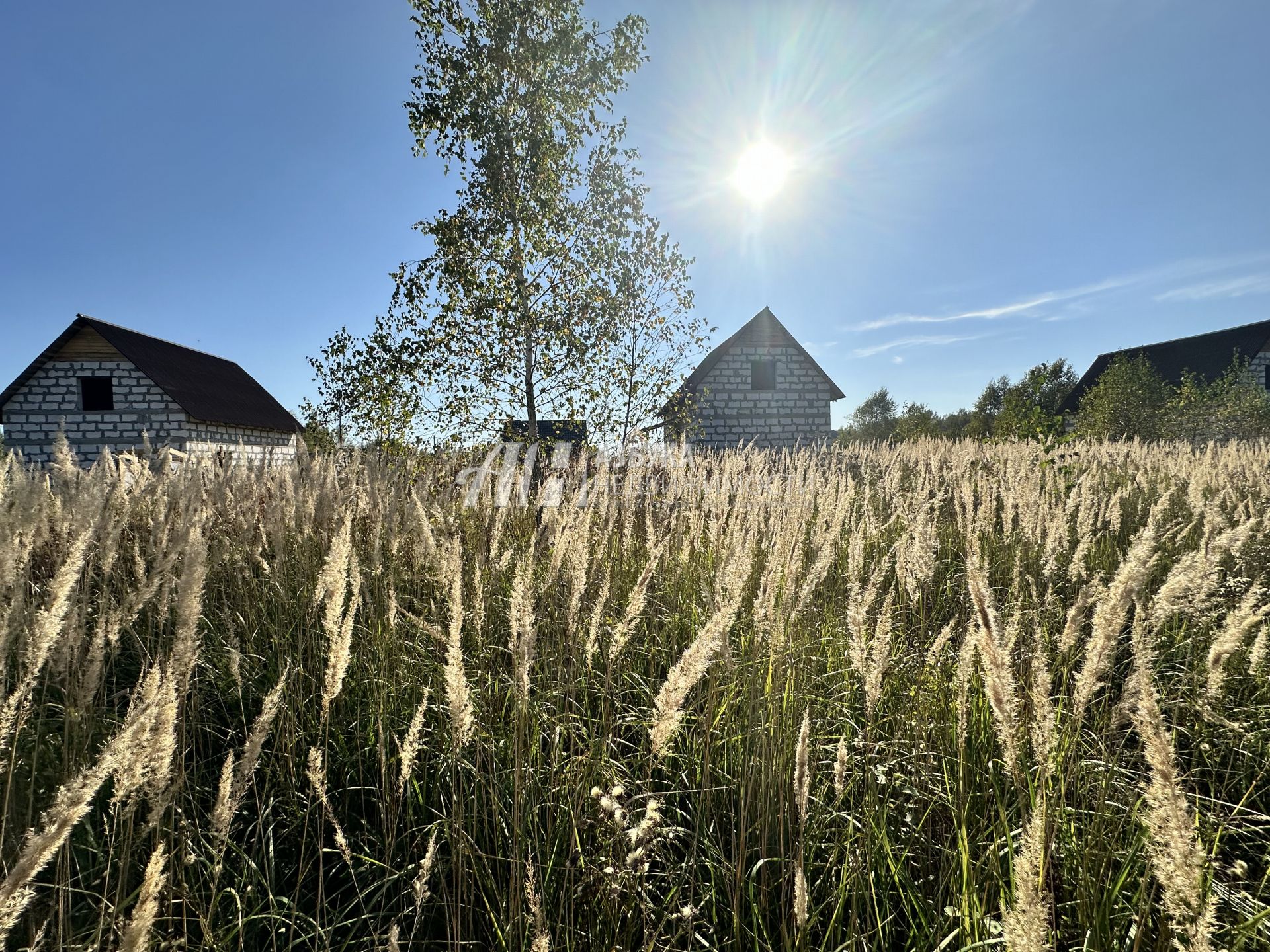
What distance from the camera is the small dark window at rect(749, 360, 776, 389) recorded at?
20.7 meters

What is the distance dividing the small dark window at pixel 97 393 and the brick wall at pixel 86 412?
0.16m

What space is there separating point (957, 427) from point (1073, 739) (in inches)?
2420

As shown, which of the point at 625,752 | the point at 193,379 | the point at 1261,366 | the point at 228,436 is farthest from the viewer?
the point at 1261,366

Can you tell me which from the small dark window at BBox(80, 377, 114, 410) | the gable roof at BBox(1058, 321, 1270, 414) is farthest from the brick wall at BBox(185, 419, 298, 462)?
the gable roof at BBox(1058, 321, 1270, 414)

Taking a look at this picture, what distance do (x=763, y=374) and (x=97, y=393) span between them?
24788mm

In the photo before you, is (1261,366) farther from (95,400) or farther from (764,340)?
(95,400)

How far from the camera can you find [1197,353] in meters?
33.2

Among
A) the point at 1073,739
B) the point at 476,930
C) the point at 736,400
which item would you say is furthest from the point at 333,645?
the point at 736,400

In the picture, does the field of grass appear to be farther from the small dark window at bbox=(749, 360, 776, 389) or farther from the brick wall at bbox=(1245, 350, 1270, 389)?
the brick wall at bbox=(1245, 350, 1270, 389)

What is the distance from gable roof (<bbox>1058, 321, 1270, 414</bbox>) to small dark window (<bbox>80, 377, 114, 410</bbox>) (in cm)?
4433

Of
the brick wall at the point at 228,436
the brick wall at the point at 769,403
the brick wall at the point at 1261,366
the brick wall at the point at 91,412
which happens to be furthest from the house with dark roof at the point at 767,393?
the brick wall at the point at 1261,366

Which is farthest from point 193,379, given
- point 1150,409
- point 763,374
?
point 1150,409

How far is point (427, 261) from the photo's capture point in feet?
17.2

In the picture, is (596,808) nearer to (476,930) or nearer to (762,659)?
(476,930)
